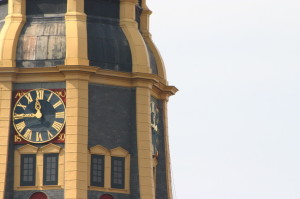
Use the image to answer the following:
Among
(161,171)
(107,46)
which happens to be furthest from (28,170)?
(161,171)

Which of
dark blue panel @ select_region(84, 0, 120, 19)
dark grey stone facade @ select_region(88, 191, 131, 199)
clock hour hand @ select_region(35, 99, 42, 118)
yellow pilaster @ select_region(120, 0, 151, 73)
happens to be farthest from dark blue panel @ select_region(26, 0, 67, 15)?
dark grey stone facade @ select_region(88, 191, 131, 199)

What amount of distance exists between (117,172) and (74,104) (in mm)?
4287

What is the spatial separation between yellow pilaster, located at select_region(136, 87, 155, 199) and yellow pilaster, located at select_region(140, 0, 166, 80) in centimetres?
303

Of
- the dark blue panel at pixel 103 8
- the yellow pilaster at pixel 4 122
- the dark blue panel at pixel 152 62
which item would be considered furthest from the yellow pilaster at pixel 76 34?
the dark blue panel at pixel 152 62

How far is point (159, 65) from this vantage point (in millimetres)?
102188

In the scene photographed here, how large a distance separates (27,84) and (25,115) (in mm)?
1676

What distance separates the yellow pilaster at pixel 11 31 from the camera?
322 feet

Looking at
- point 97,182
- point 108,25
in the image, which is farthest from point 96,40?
point 97,182

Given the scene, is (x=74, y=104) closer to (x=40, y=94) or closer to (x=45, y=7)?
(x=40, y=94)

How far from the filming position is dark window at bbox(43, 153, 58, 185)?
96625 mm

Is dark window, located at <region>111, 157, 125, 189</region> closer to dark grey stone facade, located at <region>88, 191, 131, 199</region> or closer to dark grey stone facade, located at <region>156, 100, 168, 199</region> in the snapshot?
dark grey stone facade, located at <region>88, 191, 131, 199</region>

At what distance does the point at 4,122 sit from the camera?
97.4m

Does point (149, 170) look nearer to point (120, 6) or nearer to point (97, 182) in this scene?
point (97, 182)

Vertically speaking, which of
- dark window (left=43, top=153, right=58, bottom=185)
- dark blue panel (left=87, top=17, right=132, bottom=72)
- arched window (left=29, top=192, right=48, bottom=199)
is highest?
dark blue panel (left=87, top=17, right=132, bottom=72)
